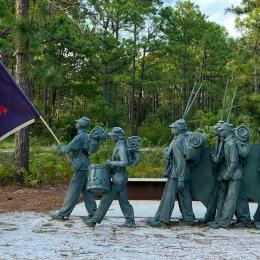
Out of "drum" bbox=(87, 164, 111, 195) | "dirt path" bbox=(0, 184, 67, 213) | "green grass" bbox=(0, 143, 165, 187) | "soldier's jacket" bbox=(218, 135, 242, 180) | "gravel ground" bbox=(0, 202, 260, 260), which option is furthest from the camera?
"green grass" bbox=(0, 143, 165, 187)

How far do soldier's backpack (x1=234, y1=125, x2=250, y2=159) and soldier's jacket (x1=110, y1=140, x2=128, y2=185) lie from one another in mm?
1950

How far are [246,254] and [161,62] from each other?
29530 millimetres

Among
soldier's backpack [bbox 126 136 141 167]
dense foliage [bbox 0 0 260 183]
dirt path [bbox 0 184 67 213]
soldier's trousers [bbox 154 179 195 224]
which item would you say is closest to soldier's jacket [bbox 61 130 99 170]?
soldier's backpack [bbox 126 136 141 167]

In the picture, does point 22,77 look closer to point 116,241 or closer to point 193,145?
point 193,145

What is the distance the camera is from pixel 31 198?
1166 centimetres

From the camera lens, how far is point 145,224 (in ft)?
29.1

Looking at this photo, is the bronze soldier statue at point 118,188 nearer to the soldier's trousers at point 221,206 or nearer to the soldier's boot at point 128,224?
the soldier's boot at point 128,224

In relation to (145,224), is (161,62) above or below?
above

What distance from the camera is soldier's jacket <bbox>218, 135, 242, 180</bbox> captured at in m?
8.57

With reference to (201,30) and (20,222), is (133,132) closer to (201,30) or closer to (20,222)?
(201,30)

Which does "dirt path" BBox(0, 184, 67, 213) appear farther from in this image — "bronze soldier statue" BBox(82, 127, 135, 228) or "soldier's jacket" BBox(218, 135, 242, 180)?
"soldier's jacket" BBox(218, 135, 242, 180)

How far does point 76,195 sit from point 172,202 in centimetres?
168

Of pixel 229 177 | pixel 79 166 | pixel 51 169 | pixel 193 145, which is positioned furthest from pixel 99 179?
pixel 51 169

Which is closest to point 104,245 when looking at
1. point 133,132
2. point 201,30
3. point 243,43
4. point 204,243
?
point 204,243
